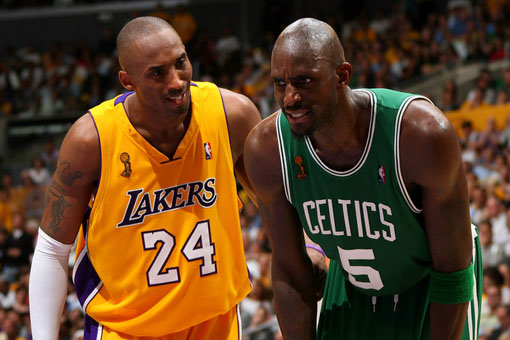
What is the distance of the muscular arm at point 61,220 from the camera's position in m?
3.13

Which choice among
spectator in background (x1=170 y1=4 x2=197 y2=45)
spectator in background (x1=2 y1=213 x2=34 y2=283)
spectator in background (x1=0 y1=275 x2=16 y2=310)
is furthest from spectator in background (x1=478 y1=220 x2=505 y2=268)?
spectator in background (x1=170 y1=4 x2=197 y2=45)

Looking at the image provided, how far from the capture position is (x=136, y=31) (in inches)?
121

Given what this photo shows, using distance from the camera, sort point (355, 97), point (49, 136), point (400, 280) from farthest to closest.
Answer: point (49, 136)
point (400, 280)
point (355, 97)

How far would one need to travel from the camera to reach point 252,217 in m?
10.0

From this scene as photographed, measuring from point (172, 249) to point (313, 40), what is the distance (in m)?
1.22

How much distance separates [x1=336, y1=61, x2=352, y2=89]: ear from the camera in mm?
2434

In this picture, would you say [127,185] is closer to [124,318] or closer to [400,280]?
[124,318]

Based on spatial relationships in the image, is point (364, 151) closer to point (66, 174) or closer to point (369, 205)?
point (369, 205)

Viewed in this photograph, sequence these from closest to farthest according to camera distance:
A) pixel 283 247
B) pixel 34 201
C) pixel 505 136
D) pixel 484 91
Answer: pixel 283 247
pixel 505 136
pixel 484 91
pixel 34 201

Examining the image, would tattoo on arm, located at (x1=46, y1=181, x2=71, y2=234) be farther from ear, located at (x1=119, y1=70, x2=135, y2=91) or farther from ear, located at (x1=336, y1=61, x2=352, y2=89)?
ear, located at (x1=336, y1=61, x2=352, y2=89)

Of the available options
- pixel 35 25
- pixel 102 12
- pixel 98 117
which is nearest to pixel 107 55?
pixel 102 12

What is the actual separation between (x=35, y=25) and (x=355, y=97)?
60.3ft

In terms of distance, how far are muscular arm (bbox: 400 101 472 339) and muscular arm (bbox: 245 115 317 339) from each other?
1.63ft

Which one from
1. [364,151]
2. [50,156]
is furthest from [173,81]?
[50,156]
